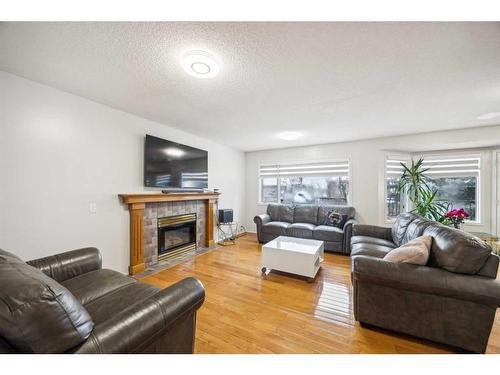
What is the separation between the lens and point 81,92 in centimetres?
225

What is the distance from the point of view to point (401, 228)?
109 inches

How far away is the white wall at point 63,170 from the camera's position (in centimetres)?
190

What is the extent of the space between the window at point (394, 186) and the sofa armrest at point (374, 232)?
54.8 inches

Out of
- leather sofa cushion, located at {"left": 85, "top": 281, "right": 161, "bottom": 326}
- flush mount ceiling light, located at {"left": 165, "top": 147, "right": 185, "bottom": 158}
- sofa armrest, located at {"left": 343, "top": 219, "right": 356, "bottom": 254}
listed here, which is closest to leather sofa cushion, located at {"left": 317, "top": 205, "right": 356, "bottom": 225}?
sofa armrest, located at {"left": 343, "top": 219, "right": 356, "bottom": 254}

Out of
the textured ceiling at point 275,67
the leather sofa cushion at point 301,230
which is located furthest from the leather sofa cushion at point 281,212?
the textured ceiling at point 275,67

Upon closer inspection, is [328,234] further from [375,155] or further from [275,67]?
[275,67]

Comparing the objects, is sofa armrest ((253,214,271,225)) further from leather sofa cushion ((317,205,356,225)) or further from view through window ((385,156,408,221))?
view through window ((385,156,408,221))

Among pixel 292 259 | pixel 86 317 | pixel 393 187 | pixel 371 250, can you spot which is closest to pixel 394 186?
pixel 393 187

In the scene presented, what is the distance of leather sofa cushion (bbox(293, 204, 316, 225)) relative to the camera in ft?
14.6

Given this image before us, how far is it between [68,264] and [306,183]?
4576 mm

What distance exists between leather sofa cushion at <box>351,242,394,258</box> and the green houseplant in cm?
174

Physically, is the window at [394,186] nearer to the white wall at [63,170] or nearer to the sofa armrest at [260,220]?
the sofa armrest at [260,220]
